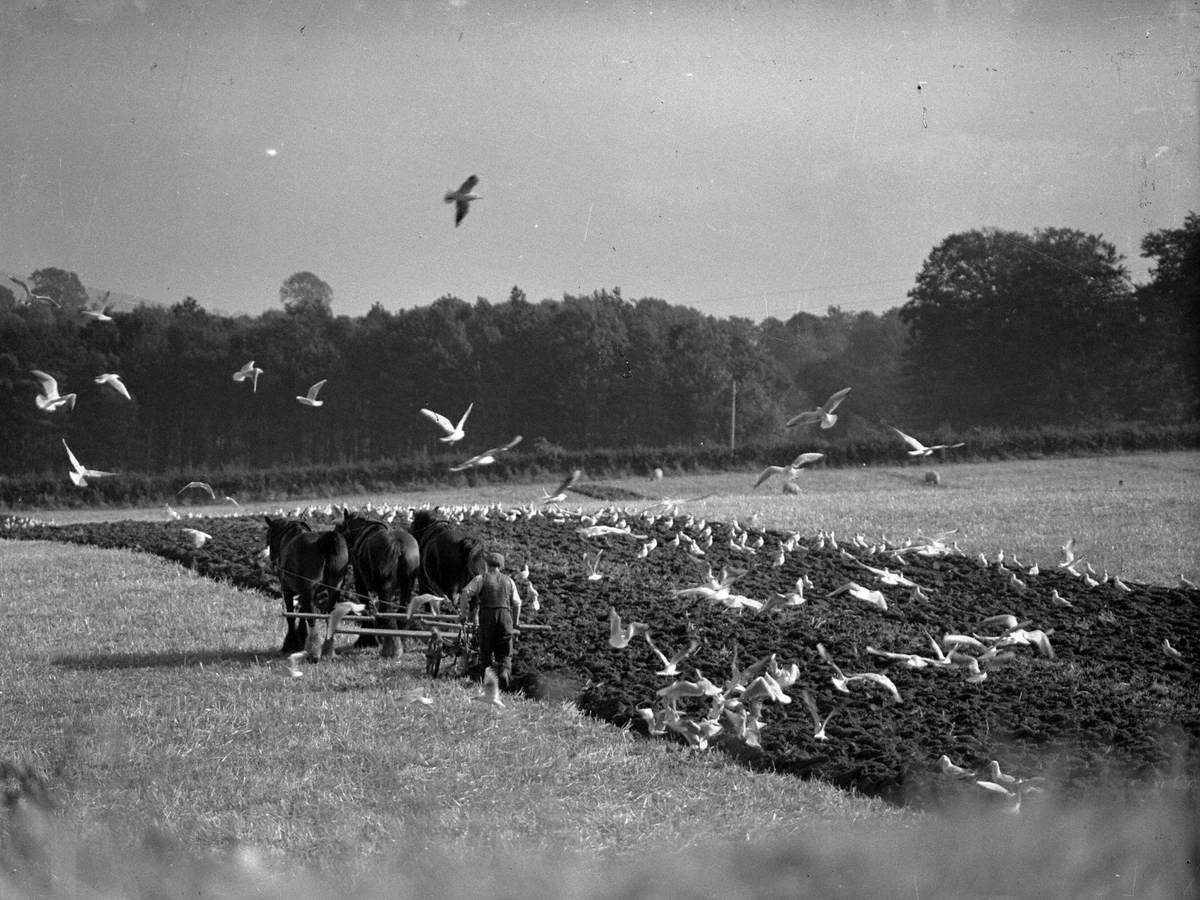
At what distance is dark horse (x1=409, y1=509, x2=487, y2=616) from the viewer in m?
12.7

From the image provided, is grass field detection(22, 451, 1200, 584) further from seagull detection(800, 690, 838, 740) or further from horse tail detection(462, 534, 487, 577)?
seagull detection(800, 690, 838, 740)

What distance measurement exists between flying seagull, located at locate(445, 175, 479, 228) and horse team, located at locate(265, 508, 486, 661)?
509cm

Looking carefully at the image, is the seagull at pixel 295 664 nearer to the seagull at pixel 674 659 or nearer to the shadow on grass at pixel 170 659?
the shadow on grass at pixel 170 659

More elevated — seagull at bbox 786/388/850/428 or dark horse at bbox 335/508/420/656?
seagull at bbox 786/388/850/428

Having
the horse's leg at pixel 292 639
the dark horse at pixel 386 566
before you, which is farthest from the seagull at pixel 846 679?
the horse's leg at pixel 292 639

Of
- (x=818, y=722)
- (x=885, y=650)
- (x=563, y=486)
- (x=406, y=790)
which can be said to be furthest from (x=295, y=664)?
(x=406, y=790)

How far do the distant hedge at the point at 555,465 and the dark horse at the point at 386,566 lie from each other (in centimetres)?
3034

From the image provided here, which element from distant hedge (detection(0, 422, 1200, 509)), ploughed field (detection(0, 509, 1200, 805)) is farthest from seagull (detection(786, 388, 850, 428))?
distant hedge (detection(0, 422, 1200, 509))

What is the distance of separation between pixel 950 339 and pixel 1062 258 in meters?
6.28

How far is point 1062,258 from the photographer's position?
58000mm

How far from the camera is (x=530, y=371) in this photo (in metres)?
56.3

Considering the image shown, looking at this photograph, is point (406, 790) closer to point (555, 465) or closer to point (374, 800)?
point (374, 800)

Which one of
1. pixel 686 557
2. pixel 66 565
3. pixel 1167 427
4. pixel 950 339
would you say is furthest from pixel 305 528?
pixel 950 339

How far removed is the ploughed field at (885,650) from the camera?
815 cm
